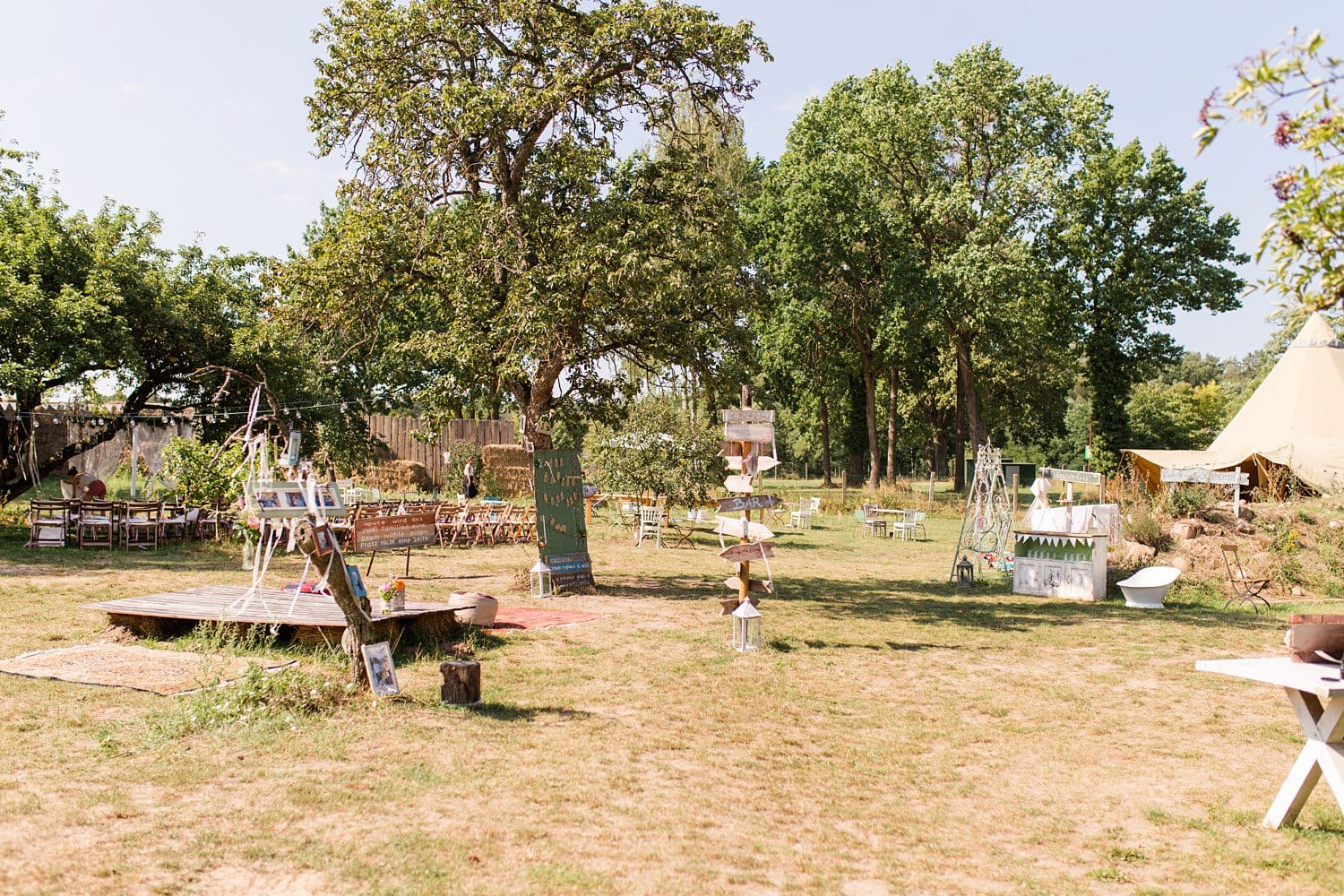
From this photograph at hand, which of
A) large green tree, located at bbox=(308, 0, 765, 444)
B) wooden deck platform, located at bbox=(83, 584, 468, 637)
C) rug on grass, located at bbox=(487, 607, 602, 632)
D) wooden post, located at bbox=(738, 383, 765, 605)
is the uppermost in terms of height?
large green tree, located at bbox=(308, 0, 765, 444)

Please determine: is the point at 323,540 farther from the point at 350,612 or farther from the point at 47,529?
the point at 47,529

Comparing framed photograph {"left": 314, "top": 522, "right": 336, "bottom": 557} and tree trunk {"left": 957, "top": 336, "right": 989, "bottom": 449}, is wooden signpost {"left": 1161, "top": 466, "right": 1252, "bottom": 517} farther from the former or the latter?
framed photograph {"left": 314, "top": 522, "right": 336, "bottom": 557}

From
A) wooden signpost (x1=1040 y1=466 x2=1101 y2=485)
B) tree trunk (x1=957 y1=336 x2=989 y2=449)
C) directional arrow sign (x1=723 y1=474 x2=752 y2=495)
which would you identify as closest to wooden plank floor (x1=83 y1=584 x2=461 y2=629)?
directional arrow sign (x1=723 y1=474 x2=752 y2=495)

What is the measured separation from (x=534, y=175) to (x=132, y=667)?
8.88 meters

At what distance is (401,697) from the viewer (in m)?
7.69

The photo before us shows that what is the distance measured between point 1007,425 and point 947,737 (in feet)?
150

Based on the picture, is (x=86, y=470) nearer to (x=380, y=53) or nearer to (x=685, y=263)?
(x=380, y=53)

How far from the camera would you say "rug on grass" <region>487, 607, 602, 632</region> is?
11477mm

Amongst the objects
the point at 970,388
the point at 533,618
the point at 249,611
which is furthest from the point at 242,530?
the point at 970,388

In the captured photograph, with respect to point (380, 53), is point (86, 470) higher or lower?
lower

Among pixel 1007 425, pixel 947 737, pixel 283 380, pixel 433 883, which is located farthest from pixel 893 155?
pixel 433 883

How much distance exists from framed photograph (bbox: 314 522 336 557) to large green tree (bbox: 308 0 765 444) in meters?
6.33

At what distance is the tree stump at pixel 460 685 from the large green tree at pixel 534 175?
6.27 metres

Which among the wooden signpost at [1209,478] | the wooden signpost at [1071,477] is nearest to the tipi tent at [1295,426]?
the wooden signpost at [1209,478]
